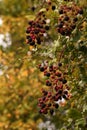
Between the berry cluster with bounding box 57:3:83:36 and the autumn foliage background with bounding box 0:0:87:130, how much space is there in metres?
0.04

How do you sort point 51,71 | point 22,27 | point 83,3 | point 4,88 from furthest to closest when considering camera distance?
point 22,27
point 4,88
point 51,71
point 83,3

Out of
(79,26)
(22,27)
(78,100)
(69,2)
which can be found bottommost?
(78,100)

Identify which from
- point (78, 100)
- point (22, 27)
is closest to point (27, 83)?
point (22, 27)

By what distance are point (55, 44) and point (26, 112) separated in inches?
156

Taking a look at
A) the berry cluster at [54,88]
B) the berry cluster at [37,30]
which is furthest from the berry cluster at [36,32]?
the berry cluster at [54,88]

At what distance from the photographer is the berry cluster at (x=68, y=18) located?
2.46 metres

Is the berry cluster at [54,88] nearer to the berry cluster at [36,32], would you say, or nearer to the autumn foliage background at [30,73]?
the autumn foliage background at [30,73]

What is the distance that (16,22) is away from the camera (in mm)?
7844

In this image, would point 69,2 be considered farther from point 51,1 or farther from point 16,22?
point 16,22

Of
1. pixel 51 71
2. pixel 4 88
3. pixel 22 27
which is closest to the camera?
pixel 51 71

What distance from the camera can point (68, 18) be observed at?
2.50m

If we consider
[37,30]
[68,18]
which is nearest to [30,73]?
[37,30]

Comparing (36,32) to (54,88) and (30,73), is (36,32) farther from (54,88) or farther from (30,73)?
(30,73)

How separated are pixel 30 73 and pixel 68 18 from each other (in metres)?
4.05
